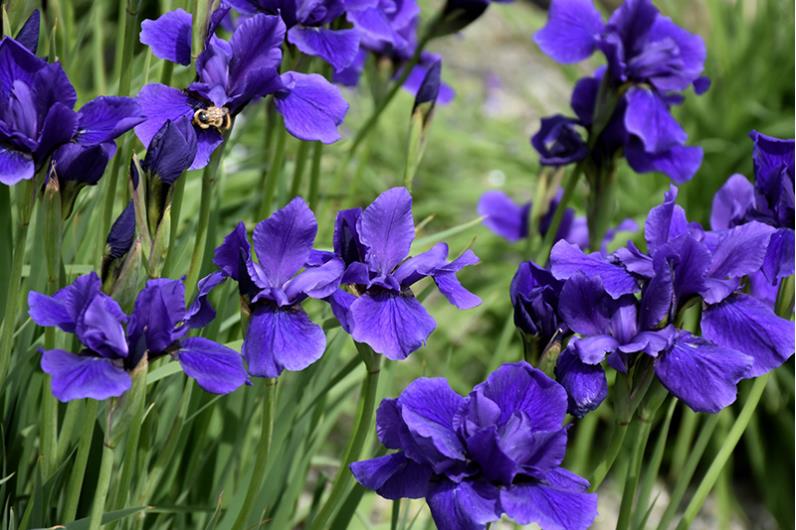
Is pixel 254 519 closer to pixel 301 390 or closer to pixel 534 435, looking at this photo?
pixel 301 390

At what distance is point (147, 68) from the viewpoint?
4.98 ft

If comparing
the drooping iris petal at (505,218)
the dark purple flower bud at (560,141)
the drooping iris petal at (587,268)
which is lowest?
the drooping iris petal at (505,218)

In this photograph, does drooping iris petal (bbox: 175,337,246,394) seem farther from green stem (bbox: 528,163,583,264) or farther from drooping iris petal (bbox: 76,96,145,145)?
green stem (bbox: 528,163,583,264)

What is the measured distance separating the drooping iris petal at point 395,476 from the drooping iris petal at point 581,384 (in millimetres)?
187

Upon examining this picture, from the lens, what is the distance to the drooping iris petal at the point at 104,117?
112cm

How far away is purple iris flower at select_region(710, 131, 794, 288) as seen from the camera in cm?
134

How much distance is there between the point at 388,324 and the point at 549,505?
0.78 ft

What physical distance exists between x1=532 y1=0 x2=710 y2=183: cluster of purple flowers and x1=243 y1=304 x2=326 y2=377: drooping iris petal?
0.80 metres

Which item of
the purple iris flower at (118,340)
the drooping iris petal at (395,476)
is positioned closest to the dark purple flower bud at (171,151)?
the purple iris flower at (118,340)

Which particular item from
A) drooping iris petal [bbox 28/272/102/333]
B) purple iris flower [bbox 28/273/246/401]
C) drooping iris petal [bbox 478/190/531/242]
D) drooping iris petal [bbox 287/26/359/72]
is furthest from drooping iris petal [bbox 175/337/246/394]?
drooping iris petal [bbox 478/190/531/242]

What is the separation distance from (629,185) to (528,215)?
4.37 feet

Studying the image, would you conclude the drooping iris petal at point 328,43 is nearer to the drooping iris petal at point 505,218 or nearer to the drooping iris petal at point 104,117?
the drooping iris petal at point 104,117

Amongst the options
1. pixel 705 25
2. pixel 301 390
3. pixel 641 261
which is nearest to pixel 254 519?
pixel 301 390

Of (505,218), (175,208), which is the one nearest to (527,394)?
(175,208)
